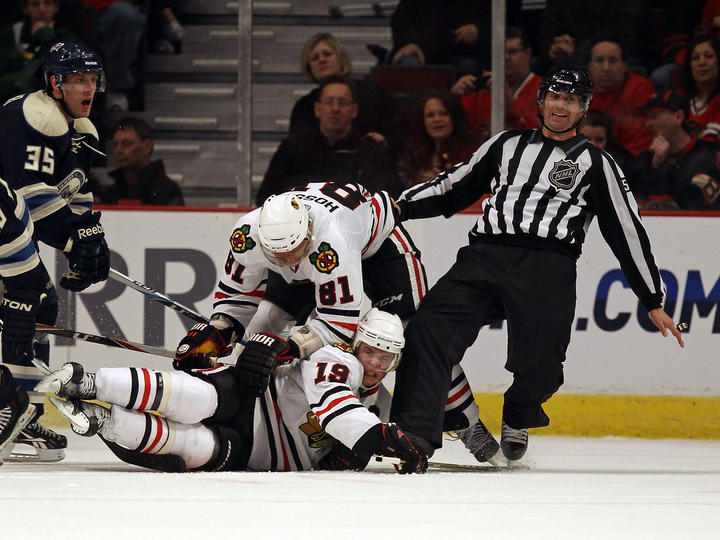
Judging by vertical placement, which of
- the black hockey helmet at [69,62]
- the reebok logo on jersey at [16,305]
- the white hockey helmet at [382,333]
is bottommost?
the white hockey helmet at [382,333]

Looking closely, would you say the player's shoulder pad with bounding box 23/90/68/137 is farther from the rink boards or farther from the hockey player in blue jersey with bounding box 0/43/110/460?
the rink boards

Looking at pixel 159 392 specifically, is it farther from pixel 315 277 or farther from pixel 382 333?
pixel 382 333

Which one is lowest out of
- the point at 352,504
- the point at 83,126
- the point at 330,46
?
the point at 352,504

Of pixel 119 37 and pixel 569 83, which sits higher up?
pixel 119 37

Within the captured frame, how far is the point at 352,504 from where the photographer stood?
2.94 meters

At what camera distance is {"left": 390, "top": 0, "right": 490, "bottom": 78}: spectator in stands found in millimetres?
5566

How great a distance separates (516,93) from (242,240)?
6.52 feet

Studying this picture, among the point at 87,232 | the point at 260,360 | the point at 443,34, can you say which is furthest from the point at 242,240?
the point at 443,34

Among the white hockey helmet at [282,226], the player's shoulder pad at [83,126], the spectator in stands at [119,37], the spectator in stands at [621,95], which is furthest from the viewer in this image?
the spectator in stands at [119,37]

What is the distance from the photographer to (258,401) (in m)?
3.88

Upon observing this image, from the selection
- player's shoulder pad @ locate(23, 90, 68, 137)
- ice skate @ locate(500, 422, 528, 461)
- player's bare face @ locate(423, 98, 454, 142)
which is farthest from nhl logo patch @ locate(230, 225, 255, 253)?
player's bare face @ locate(423, 98, 454, 142)

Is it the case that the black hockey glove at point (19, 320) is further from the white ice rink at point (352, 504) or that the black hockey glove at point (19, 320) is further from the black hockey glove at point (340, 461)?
the black hockey glove at point (340, 461)

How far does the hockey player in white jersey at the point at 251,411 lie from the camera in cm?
364

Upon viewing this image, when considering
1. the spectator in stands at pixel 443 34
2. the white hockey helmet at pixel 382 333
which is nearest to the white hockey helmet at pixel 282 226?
the white hockey helmet at pixel 382 333
